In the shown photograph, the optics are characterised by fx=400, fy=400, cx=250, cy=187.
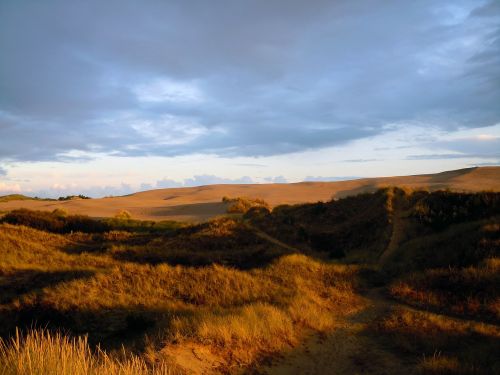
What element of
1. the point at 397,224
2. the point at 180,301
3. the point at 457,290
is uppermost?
the point at 397,224

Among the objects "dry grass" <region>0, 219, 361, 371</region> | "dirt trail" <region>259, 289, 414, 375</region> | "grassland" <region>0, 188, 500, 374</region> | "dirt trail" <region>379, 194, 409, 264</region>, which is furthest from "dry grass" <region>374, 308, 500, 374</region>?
"dirt trail" <region>379, 194, 409, 264</region>

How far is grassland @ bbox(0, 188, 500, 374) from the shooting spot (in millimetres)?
6426

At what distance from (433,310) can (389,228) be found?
8.59 metres

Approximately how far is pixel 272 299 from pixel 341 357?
10.5 ft

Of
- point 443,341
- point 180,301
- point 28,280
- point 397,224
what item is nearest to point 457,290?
point 443,341

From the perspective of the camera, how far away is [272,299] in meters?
10.2

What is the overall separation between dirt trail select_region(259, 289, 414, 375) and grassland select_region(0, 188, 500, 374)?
0.04m

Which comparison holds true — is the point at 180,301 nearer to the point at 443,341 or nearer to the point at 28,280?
the point at 28,280

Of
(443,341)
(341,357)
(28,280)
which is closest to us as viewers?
(341,357)

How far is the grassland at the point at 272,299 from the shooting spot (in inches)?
253

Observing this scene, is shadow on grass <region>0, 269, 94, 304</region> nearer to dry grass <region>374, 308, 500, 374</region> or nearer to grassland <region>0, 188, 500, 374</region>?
grassland <region>0, 188, 500, 374</region>

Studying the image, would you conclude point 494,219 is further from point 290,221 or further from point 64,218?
point 64,218

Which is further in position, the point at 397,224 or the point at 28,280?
the point at 397,224

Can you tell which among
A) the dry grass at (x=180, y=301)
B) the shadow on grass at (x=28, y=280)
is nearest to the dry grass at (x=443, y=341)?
the dry grass at (x=180, y=301)
